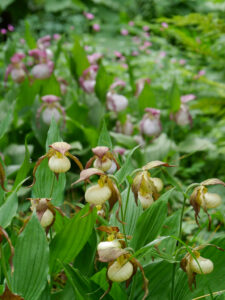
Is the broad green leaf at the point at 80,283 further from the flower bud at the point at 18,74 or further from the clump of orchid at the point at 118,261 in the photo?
the flower bud at the point at 18,74

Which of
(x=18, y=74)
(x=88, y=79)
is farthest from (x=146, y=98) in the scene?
(x=18, y=74)

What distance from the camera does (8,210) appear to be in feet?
2.18

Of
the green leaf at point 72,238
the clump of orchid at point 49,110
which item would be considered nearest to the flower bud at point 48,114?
the clump of orchid at point 49,110

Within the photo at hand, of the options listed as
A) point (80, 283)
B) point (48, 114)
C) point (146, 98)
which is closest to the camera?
point (80, 283)

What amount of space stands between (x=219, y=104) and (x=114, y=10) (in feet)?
8.09

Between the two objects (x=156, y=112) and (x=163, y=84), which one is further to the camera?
(x=163, y=84)

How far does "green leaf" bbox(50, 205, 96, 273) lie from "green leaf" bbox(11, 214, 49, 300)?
0.09m

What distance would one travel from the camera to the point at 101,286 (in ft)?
2.46

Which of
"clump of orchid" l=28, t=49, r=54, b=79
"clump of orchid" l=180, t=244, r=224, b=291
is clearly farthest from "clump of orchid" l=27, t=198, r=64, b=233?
"clump of orchid" l=28, t=49, r=54, b=79

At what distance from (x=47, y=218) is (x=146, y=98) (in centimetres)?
111

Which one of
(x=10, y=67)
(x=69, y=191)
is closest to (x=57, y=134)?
(x=69, y=191)

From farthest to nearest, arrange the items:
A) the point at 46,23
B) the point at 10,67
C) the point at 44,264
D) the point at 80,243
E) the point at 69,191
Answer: the point at 46,23
the point at 10,67
the point at 69,191
the point at 80,243
the point at 44,264

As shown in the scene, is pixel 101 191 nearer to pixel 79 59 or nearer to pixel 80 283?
pixel 80 283

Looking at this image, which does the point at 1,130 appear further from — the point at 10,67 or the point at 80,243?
the point at 10,67
